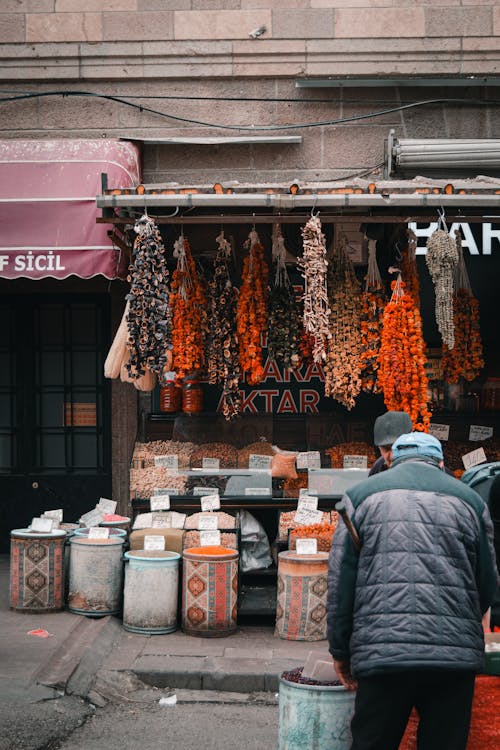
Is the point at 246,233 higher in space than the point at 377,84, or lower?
lower

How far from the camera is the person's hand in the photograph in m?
4.16

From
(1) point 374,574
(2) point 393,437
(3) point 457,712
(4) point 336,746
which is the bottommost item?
(4) point 336,746

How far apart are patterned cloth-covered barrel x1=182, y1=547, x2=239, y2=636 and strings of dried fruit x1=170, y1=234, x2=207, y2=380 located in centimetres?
168

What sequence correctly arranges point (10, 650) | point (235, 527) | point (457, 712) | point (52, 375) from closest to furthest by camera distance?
point (457, 712)
point (10, 650)
point (235, 527)
point (52, 375)

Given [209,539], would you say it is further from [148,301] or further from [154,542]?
[148,301]

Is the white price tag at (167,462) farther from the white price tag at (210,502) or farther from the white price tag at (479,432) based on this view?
the white price tag at (479,432)

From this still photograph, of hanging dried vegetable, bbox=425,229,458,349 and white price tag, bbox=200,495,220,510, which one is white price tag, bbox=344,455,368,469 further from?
hanging dried vegetable, bbox=425,229,458,349

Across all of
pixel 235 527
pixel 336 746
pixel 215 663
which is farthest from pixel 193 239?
pixel 336 746

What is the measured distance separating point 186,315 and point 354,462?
7.50ft

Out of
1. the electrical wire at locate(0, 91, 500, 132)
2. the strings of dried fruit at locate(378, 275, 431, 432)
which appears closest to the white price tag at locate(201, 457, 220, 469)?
the strings of dried fruit at locate(378, 275, 431, 432)

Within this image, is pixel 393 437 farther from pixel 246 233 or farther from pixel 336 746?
pixel 246 233

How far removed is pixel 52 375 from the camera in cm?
1098

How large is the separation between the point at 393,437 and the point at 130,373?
10.8 feet

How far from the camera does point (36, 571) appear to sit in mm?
8555
